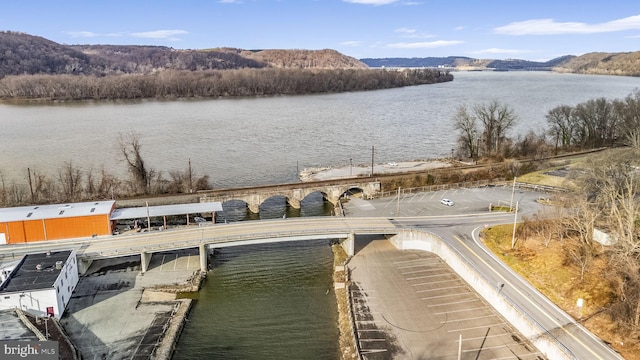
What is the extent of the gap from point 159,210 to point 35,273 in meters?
12.3

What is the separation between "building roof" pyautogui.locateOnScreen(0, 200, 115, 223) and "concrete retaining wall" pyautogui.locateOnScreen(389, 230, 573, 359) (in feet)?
80.5

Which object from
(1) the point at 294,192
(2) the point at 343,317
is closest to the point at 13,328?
(2) the point at 343,317

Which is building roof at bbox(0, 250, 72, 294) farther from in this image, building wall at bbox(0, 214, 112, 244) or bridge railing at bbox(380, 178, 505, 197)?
bridge railing at bbox(380, 178, 505, 197)

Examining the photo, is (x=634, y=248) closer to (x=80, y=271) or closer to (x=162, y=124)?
(x=80, y=271)

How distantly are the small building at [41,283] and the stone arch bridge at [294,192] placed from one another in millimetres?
17621

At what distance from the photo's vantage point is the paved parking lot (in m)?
24.2

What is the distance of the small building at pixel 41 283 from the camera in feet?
85.5

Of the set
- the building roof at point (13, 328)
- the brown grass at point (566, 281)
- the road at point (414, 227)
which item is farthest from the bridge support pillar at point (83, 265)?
the brown grass at point (566, 281)

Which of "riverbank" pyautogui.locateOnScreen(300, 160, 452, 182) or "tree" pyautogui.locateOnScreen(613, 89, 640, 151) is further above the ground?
"tree" pyautogui.locateOnScreen(613, 89, 640, 151)

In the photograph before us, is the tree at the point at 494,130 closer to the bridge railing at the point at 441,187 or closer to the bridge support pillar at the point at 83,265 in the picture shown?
the bridge railing at the point at 441,187

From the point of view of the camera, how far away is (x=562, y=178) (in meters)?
53.1

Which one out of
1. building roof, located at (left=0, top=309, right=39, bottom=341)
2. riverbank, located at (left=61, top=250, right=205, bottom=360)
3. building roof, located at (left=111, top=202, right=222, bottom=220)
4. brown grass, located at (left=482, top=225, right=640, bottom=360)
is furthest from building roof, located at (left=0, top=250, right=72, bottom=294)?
brown grass, located at (left=482, top=225, right=640, bottom=360)

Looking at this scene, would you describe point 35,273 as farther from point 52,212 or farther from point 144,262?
point 52,212

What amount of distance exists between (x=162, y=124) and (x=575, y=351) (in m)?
85.6
